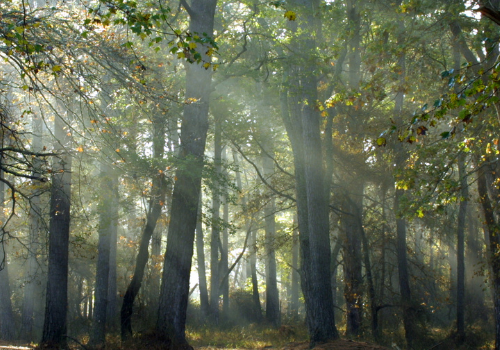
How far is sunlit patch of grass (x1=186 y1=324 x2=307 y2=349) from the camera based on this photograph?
15.9 m

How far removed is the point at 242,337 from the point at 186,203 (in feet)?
30.1

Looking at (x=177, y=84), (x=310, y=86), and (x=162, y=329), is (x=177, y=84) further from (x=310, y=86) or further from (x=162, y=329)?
(x=162, y=329)

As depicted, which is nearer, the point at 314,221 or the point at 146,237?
the point at 314,221

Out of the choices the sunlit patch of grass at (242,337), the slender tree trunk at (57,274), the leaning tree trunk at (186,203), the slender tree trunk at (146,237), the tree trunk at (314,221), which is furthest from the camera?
the sunlit patch of grass at (242,337)

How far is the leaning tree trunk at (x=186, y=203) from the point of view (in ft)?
34.6

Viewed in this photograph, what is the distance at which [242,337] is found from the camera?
59.5 feet

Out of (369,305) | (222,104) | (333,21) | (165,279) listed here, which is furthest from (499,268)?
(222,104)

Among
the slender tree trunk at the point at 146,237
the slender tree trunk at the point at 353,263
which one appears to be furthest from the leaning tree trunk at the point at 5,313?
the slender tree trunk at the point at 353,263

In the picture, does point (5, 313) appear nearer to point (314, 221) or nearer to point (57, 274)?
point (57, 274)

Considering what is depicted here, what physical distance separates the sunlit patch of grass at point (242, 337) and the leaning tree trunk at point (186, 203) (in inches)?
218

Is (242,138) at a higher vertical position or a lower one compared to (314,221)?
higher

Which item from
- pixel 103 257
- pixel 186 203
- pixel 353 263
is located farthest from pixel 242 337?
pixel 186 203

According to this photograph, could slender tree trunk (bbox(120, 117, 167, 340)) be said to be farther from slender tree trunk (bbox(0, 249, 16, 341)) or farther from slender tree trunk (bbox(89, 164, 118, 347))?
slender tree trunk (bbox(0, 249, 16, 341))

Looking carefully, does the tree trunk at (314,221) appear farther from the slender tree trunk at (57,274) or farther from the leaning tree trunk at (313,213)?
the slender tree trunk at (57,274)
